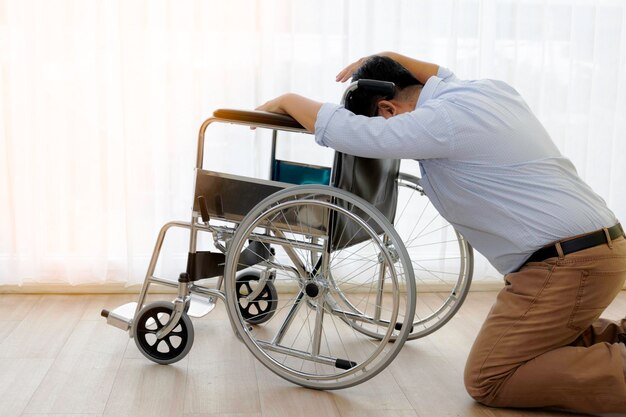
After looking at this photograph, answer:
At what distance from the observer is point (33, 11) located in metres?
2.85

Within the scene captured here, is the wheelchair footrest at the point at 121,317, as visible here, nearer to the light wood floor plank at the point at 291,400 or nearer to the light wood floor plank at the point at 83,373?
the light wood floor plank at the point at 83,373

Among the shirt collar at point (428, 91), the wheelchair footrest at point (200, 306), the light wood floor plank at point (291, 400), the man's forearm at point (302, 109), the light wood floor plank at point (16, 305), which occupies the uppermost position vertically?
the shirt collar at point (428, 91)

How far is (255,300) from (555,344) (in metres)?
0.94

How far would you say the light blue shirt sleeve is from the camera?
1965mm

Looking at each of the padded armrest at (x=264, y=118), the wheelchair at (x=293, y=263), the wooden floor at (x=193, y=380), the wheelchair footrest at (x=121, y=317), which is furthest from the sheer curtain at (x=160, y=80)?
the padded armrest at (x=264, y=118)

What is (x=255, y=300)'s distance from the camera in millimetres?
2646

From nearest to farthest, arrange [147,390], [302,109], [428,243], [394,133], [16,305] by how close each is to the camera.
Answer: [394,133] < [302,109] < [147,390] < [16,305] < [428,243]

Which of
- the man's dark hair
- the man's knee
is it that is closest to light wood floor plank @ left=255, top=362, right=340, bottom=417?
the man's knee

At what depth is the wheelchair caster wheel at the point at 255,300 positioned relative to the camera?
2.67 metres

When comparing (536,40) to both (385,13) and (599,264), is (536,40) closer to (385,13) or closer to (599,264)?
A: (385,13)

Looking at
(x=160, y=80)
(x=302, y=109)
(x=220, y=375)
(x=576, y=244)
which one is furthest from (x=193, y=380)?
(x=160, y=80)

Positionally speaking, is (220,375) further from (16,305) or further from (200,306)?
(16,305)

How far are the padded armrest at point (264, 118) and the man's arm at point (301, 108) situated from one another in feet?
0.07

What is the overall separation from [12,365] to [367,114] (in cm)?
117
